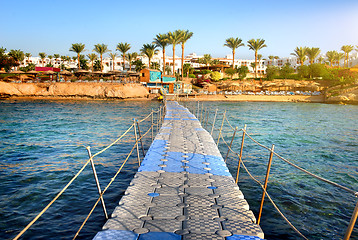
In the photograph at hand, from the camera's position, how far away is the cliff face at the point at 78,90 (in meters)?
58.4

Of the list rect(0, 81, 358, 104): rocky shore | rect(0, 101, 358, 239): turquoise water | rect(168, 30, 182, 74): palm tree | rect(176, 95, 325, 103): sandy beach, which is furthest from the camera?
rect(168, 30, 182, 74): palm tree

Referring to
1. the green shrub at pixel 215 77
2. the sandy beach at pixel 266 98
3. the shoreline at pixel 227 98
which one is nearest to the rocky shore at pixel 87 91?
the shoreline at pixel 227 98

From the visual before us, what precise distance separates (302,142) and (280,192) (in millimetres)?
11195

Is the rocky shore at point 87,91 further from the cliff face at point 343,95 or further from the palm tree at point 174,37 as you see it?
the palm tree at point 174,37

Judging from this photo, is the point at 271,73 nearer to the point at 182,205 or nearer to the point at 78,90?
the point at 78,90

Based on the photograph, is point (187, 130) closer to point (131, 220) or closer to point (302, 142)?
point (131, 220)

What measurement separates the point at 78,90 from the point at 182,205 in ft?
196

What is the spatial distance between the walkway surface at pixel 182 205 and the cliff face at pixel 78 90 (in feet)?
170

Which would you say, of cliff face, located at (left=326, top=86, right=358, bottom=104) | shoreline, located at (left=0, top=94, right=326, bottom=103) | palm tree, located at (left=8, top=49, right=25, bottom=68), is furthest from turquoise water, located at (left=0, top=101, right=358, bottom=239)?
palm tree, located at (left=8, top=49, right=25, bottom=68)

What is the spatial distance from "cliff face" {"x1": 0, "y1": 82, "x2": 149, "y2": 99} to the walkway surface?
170 feet

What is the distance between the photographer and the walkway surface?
417 centimetres

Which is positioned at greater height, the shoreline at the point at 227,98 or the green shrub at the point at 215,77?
the green shrub at the point at 215,77

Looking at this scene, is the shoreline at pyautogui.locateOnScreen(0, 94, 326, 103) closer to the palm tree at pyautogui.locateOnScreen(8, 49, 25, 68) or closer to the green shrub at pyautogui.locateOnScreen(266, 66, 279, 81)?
the green shrub at pyautogui.locateOnScreen(266, 66, 279, 81)

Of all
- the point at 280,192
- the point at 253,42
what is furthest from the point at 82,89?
the point at 280,192
